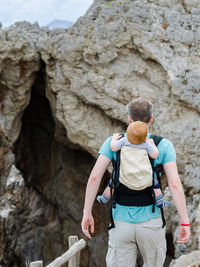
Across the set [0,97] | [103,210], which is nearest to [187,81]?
[0,97]

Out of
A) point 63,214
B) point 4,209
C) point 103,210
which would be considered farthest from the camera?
point 63,214

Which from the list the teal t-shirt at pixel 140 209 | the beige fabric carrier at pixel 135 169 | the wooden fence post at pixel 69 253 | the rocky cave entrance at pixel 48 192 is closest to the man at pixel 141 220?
the teal t-shirt at pixel 140 209

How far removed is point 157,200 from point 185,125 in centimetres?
289

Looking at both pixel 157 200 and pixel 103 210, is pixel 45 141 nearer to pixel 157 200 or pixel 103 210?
pixel 103 210

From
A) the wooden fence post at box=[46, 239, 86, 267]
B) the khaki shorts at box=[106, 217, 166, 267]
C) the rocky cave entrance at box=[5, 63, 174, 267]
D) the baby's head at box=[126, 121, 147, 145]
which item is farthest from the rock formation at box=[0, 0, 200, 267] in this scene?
the baby's head at box=[126, 121, 147, 145]

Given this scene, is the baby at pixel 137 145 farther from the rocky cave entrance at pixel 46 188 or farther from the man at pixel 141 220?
the rocky cave entrance at pixel 46 188

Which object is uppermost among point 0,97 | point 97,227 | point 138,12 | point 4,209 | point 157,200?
point 138,12

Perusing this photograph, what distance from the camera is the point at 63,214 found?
8.80m

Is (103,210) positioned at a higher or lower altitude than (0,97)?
lower

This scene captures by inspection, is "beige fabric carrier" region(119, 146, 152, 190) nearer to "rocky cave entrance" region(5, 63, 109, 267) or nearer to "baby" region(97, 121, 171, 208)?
"baby" region(97, 121, 171, 208)

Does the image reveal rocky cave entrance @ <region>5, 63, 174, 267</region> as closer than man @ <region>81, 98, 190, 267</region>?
No

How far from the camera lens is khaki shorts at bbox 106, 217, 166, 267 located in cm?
212

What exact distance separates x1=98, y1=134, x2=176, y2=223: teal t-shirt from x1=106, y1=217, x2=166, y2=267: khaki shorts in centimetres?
3

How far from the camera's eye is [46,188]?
924 cm
